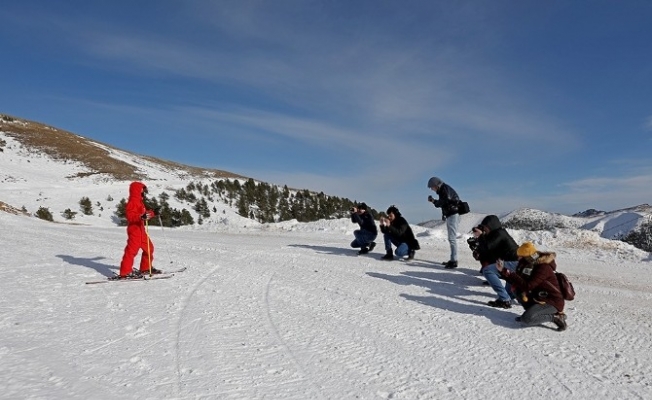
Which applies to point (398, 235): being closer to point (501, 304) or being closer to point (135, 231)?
point (501, 304)

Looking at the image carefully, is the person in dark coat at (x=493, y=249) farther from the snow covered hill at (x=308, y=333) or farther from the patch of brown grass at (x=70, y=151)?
the patch of brown grass at (x=70, y=151)

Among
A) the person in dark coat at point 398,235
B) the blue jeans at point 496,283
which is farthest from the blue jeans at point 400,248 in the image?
the blue jeans at point 496,283

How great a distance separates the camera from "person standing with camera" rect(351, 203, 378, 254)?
10.8 metres

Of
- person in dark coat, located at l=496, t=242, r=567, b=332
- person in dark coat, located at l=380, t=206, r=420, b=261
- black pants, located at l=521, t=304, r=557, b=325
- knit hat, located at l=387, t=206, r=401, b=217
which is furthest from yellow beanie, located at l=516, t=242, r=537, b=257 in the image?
knit hat, located at l=387, t=206, r=401, b=217

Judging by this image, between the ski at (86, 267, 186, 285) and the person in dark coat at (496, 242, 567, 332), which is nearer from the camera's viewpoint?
the person in dark coat at (496, 242, 567, 332)

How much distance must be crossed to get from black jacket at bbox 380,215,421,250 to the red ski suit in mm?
5101

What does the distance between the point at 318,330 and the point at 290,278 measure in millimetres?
2861

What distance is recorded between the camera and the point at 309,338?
471cm

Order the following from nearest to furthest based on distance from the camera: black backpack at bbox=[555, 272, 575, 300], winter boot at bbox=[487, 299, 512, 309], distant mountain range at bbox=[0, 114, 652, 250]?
black backpack at bbox=[555, 272, 575, 300]
winter boot at bbox=[487, 299, 512, 309]
distant mountain range at bbox=[0, 114, 652, 250]

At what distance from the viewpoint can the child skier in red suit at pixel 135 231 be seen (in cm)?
757

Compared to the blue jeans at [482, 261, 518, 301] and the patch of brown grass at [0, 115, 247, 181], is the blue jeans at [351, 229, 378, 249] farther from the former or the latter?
the patch of brown grass at [0, 115, 247, 181]

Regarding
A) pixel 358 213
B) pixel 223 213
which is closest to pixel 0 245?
pixel 358 213

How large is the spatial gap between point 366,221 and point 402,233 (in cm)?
139

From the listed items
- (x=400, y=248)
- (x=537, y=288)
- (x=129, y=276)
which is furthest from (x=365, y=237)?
(x=537, y=288)
